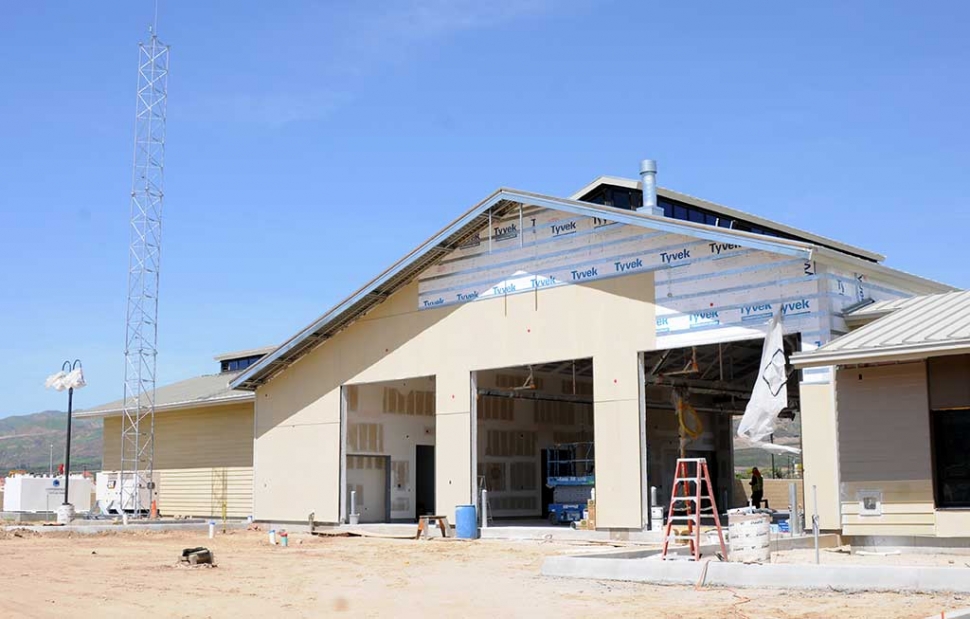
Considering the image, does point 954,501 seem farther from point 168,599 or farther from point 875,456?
point 168,599

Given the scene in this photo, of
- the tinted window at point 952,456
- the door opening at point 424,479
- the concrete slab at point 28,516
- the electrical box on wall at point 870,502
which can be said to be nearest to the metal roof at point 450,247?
the tinted window at point 952,456

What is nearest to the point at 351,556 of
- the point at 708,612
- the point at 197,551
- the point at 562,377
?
the point at 197,551

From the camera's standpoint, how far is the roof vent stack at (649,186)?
2867cm

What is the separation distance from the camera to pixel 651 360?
29.9 metres

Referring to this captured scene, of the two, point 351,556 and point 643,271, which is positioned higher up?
point 643,271

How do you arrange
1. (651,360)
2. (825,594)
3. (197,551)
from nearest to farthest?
(825,594)
(197,551)
(651,360)

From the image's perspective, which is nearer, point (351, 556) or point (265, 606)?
point (265, 606)

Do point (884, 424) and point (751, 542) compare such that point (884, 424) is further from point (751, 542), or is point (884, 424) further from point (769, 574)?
point (769, 574)

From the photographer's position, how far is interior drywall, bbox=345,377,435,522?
32.9m

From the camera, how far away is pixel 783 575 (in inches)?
538

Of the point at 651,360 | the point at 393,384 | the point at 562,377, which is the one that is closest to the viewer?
the point at 651,360

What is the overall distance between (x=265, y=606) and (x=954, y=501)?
1194 centimetres

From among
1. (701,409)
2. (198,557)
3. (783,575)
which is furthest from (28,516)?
(783,575)

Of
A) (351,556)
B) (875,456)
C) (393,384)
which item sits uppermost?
(393,384)
